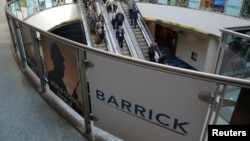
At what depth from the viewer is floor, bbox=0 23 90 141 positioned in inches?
82.0

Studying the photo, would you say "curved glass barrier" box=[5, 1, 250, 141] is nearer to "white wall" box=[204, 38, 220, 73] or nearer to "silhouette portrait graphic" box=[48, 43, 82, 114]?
"silhouette portrait graphic" box=[48, 43, 82, 114]

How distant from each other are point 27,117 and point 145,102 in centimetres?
156

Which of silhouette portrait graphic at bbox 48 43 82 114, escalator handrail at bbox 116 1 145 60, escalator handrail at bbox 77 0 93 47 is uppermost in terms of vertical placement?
silhouette portrait graphic at bbox 48 43 82 114

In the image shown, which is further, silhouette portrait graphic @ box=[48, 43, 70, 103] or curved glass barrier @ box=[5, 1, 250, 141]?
silhouette portrait graphic @ box=[48, 43, 70, 103]

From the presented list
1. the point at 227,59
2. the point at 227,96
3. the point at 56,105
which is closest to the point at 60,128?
the point at 56,105

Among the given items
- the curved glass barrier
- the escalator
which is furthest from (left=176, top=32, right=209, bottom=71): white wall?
the curved glass barrier

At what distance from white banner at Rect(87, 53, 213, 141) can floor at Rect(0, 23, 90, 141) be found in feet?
1.79

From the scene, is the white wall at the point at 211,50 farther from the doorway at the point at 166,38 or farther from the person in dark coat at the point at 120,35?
the person in dark coat at the point at 120,35

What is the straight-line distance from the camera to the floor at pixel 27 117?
208 centimetres

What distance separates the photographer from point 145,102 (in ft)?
5.00

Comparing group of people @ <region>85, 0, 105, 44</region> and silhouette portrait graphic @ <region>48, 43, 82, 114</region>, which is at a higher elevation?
silhouette portrait graphic @ <region>48, 43, 82, 114</region>

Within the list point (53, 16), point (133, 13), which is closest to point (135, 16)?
point (133, 13)

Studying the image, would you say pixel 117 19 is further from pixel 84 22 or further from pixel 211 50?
pixel 211 50

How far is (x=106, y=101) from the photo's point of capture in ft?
5.96
